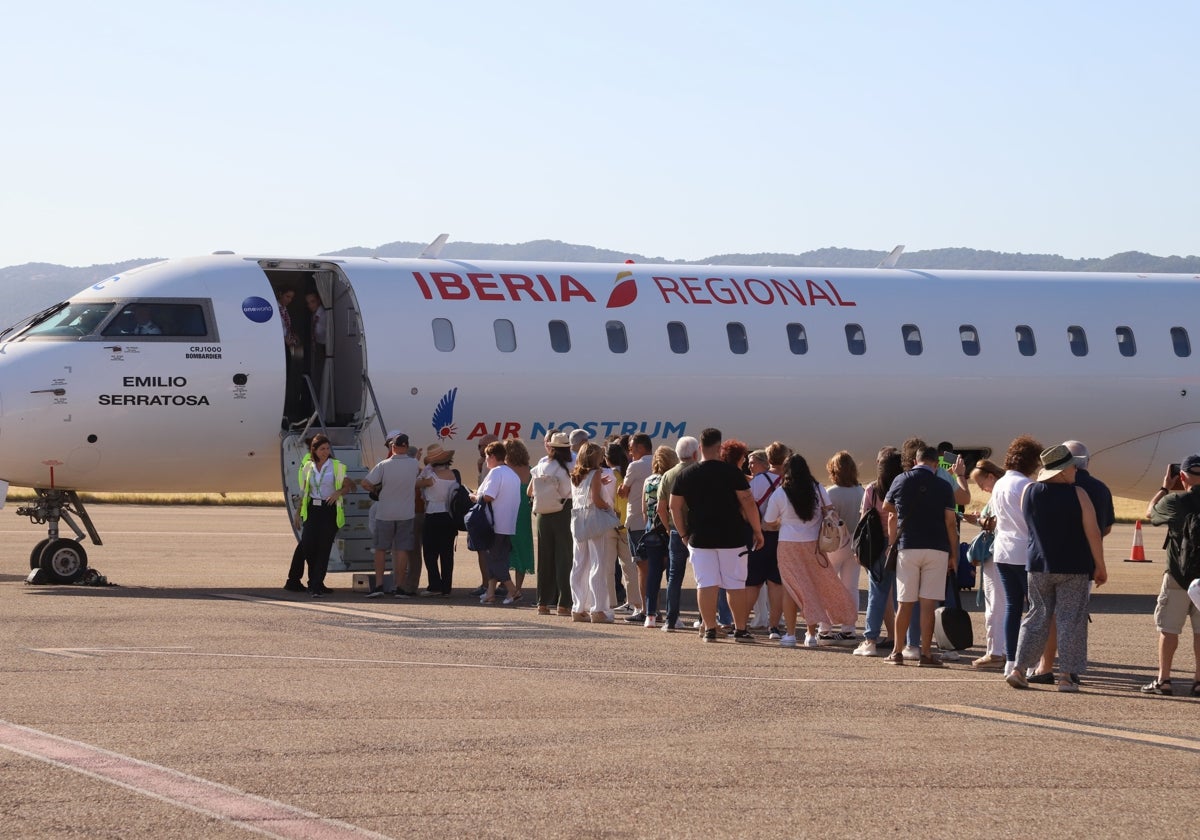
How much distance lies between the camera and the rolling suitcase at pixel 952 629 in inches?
596

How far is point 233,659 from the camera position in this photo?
13.6 meters

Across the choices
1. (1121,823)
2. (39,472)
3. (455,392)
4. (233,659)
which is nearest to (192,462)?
(39,472)

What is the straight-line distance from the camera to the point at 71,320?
841 inches

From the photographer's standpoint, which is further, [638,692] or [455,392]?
[455,392]

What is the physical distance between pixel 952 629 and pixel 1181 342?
12.6 m

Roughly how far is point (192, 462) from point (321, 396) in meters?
2.04

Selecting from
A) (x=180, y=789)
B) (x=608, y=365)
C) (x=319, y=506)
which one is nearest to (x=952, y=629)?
(x=319, y=506)

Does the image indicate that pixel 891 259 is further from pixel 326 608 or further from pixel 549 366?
pixel 326 608

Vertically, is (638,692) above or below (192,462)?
below

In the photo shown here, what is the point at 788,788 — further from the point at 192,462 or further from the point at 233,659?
the point at 192,462

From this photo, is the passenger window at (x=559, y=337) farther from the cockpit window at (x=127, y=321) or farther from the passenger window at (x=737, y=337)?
the cockpit window at (x=127, y=321)

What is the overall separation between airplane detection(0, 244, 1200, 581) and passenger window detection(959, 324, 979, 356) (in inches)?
1.2

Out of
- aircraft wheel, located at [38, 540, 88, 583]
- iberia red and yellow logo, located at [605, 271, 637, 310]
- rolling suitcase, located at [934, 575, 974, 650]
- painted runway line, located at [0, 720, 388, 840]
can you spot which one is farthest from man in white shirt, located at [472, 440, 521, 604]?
painted runway line, located at [0, 720, 388, 840]

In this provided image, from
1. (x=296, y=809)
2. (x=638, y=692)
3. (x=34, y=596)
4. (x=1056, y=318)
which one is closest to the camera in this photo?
(x=296, y=809)
